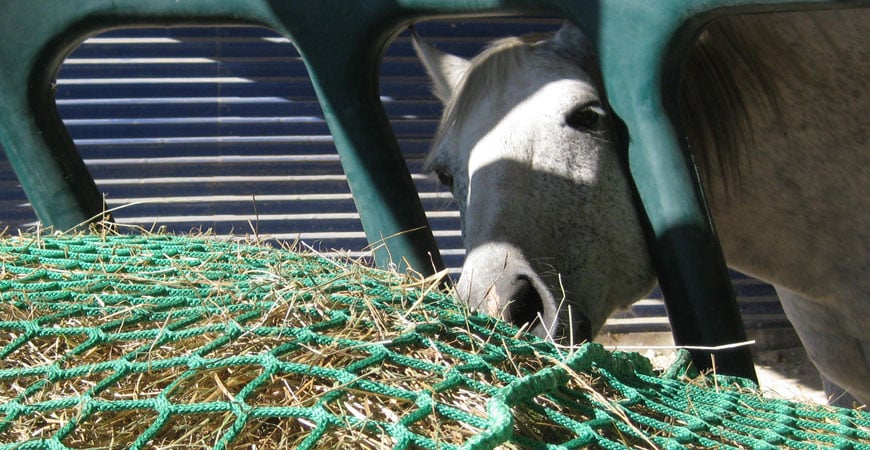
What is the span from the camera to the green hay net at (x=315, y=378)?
1.04m

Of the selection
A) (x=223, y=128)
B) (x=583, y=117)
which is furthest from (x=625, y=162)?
(x=223, y=128)

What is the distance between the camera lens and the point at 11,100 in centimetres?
219

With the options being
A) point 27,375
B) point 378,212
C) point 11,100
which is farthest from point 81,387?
point 11,100

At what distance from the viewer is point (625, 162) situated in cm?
206

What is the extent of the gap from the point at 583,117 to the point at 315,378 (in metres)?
1.29

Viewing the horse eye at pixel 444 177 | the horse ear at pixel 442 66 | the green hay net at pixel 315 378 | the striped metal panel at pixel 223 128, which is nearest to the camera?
the green hay net at pixel 315 378

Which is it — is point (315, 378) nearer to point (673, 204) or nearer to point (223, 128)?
point (673, 204)

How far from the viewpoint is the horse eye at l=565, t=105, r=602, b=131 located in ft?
7.09

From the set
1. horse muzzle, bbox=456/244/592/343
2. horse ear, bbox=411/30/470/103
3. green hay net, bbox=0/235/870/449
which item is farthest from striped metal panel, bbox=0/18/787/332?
green hay net, bbox=0/235/870/449

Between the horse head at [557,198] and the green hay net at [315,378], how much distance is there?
1.96 ft

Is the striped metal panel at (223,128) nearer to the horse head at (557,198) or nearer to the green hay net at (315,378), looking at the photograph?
the horse head at (557,198)

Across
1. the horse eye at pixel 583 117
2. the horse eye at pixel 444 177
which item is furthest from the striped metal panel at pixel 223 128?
the horse eye at pixel 583 117

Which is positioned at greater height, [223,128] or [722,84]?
[722,84]

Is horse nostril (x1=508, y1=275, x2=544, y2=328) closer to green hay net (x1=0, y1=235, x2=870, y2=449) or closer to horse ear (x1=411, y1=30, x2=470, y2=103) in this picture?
green hay net (x1=0, y1=235, x2=870, y2=449)
